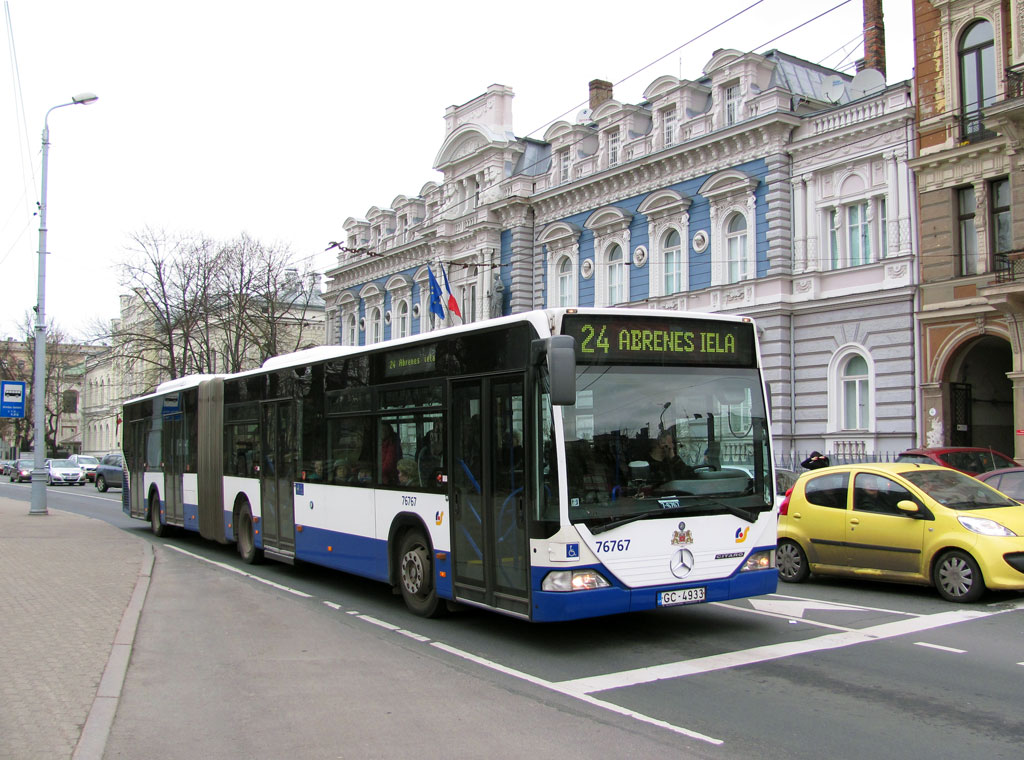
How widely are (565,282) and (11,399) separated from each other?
19.2 m

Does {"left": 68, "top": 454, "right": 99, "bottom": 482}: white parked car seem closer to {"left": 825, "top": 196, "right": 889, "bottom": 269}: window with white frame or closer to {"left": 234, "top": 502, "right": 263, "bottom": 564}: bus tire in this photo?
{"left": 234, "top": 502, "right": 263, "bottom": 564}: bus tire

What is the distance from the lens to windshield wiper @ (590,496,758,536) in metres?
7.95

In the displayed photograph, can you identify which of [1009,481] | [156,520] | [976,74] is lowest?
[156,520]

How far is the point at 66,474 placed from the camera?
51.1 meters

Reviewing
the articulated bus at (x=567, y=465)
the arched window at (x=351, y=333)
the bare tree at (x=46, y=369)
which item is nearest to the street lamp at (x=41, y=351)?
the articulated bus at (x=567, y=465)

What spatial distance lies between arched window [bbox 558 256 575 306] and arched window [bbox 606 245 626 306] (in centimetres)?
219

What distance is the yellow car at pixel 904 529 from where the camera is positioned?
33.5 feet

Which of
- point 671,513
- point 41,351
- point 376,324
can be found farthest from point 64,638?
point 376,324

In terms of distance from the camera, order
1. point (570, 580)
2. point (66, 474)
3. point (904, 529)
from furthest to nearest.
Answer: point (66, 474) < point (904, 529) < point (570, 580)

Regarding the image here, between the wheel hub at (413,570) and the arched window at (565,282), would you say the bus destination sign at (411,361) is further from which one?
the arched window at (565,282)

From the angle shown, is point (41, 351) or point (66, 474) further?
point (66, 474)

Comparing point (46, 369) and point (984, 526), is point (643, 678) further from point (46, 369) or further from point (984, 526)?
point (46, 369)

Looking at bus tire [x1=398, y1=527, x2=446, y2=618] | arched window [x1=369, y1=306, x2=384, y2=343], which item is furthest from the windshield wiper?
arched window [x1=369, y1=306, x2=384, y2=343]

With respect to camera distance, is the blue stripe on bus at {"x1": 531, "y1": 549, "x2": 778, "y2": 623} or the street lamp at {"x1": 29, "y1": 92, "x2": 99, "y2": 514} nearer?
the blue stripe on bus at {"x1": 531, "y1": 549, "x2": 778, "y2": 623}
